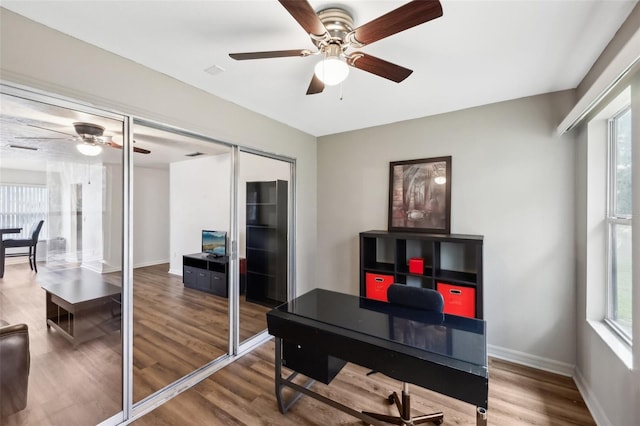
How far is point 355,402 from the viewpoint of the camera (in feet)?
6.73

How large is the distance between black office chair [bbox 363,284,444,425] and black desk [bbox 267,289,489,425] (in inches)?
2.8

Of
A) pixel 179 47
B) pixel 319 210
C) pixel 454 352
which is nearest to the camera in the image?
pixel 454 352

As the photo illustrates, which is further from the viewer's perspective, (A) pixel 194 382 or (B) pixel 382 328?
(A) pixel 194 382

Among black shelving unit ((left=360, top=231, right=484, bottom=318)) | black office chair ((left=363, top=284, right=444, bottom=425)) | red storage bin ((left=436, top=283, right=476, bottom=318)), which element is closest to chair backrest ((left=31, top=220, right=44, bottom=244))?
black office chair ((left=363, top=284, right=444, bottom=425))

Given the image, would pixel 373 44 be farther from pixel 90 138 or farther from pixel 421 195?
pixel 90 138

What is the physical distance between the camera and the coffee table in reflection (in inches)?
72.2

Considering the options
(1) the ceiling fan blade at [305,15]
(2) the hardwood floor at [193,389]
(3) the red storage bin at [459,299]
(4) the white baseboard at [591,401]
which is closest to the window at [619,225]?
(4) the white baseboard at [591,401]

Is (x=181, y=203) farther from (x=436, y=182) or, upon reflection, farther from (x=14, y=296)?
(x=436, y=182)

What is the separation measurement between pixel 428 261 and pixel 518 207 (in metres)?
1.05

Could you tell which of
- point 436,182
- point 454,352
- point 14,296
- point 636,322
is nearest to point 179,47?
point 14,296

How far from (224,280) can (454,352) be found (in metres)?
3.07

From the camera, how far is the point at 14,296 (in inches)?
63.4

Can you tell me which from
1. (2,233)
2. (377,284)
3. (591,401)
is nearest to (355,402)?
(377,284)

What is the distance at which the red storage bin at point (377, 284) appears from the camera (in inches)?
118
